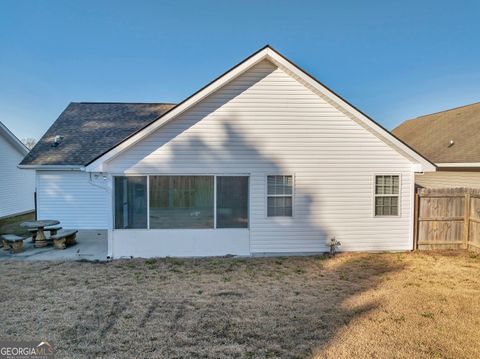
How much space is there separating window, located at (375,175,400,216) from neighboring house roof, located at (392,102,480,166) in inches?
204

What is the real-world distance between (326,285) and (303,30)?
12493 millimetres

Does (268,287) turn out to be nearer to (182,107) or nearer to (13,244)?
(182,107)

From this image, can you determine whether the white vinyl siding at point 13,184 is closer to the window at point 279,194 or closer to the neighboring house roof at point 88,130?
the neighboring house roof at point 88,130

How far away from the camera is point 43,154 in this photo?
41.7 ft

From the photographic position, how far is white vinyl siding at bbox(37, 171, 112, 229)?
488 inches

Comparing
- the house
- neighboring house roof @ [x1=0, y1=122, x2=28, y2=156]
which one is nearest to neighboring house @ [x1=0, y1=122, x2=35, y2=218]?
neighboring house roof @ [x1=0, y1=122, x2=28, y2=156]

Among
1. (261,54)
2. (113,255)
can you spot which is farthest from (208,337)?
(261,54)

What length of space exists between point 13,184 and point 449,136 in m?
24.7

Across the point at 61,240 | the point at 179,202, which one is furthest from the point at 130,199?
the point at 61,240

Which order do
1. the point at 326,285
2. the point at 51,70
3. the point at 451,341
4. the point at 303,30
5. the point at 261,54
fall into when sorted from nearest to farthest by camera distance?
the point at 451,341 → the point at 326,285 → the point at 261,54 → the point at 303,30 → the point at 51,70

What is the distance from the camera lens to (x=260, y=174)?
825 centimetres

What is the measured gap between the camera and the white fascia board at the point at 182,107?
7.70 meters

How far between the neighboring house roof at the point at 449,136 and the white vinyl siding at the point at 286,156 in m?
6.06

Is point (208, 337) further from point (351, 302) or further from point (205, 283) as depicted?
point (351, 302)
